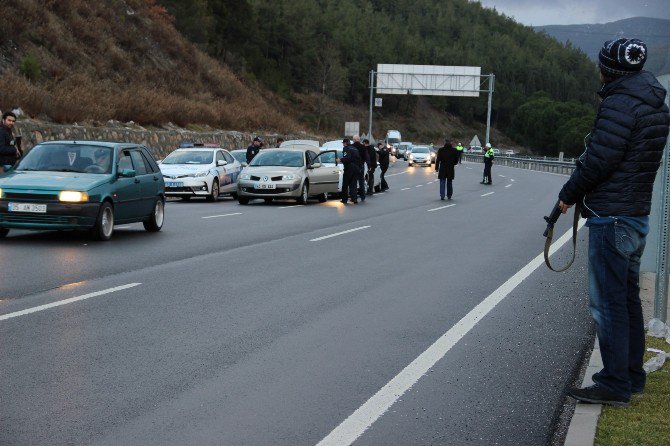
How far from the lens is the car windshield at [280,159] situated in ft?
93.7

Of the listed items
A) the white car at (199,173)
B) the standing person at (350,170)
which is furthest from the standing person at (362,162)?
the white car at (199,173)

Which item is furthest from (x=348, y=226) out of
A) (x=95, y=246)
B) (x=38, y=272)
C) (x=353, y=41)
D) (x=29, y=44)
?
(x=353, y=41)

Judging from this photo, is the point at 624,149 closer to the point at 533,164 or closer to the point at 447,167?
the point at 447,167

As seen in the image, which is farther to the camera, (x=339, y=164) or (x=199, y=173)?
(x=339, y=164)

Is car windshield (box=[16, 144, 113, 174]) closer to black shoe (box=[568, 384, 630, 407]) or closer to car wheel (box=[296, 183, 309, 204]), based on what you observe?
black shoe (box=[568, 384, 630, 407])

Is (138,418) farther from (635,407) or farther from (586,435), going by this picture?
(635,407)

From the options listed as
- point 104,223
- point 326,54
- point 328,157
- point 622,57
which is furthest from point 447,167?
point 326,54

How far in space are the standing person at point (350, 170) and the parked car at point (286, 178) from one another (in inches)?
36.2

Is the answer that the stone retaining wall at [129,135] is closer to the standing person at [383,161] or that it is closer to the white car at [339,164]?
the white car at [339,164]

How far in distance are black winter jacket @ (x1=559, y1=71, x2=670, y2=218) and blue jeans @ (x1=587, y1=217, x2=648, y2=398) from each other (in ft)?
0.40

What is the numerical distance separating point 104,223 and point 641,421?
11.2m

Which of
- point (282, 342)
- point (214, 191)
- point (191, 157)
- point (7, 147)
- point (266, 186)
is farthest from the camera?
point (191, 157)

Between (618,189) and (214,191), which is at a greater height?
(618,189)

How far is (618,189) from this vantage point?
5934 millimetres
